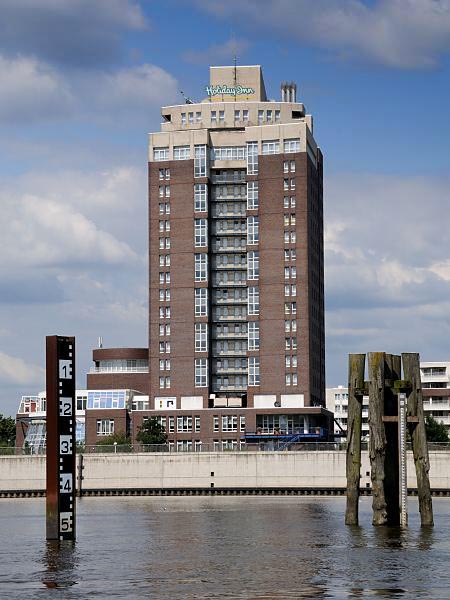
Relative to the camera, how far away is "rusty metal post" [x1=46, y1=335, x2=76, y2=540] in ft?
179

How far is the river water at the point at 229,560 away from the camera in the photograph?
146 ft

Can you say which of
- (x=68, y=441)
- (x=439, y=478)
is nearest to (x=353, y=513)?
(x=68, y=441)

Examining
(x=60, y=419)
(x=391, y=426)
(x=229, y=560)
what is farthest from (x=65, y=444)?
(x=391, y=426)

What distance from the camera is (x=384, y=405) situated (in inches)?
2579

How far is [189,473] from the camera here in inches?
6235

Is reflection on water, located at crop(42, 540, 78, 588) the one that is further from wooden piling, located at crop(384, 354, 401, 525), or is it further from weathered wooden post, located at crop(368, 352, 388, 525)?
wooden piling, located at crop(384, 354, 401, 525)

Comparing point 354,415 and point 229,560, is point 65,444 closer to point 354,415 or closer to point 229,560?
point 229,560

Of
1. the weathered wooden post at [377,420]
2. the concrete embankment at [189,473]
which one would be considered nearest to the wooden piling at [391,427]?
the weathered wooden post at [377,420]

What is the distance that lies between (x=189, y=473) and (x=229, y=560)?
10311 centimetres

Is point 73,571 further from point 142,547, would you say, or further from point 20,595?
point 142,547

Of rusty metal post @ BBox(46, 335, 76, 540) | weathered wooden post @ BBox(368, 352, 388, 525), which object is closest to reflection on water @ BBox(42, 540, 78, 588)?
rusty metal post @ BBox(46, 335, 76, 540)

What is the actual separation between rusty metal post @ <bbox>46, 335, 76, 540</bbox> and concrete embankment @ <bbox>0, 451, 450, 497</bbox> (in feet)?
331

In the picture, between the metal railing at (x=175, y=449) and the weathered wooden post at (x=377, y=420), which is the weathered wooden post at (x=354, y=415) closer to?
the weathered wooden post at (x=377, y=420)

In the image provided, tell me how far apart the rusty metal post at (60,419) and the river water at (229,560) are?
3.10 m
